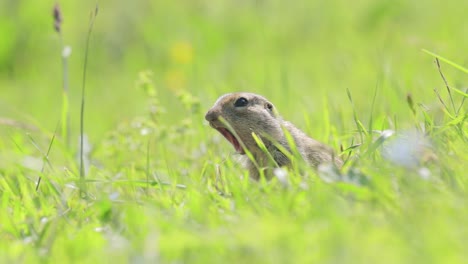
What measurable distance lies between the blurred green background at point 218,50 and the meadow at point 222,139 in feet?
0.08

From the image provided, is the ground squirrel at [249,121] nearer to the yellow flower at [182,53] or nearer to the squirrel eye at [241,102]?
the squirrel eye at [241,102]

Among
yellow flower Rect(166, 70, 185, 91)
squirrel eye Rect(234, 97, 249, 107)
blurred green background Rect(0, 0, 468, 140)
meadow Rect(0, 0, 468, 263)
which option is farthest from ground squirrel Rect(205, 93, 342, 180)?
yellow flower Rect(166, 70, 185, 91)

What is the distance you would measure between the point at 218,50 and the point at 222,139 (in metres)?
4.45

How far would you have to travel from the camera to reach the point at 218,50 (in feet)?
33.5

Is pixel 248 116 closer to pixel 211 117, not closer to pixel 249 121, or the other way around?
pixel 249 121

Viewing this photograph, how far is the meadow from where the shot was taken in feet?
10.0

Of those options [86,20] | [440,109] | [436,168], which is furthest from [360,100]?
[86,20]

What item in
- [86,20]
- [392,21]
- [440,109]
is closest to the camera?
[440,109]

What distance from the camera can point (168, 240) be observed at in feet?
9.95

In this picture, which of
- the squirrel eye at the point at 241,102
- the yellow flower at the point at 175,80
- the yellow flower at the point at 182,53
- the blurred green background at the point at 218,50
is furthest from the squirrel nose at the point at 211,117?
the yellow flower at the point at 182,53

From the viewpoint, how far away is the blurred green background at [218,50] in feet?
26.8

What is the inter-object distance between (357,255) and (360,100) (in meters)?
4.76

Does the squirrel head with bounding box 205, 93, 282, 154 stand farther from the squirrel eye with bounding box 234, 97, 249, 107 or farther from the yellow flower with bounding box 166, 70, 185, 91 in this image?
the yellow flower with bounding box 166, 70, 185, 91

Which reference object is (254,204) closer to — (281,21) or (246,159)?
(246,159)
